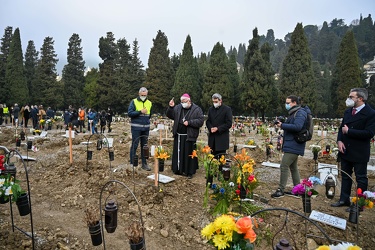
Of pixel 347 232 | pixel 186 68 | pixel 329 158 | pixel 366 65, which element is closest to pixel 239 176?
pixel 347 232

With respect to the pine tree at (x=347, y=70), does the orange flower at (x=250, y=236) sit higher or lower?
lower

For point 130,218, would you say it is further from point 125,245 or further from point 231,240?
point 231,240

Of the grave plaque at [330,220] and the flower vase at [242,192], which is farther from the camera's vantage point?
the flower vase at [242,192]

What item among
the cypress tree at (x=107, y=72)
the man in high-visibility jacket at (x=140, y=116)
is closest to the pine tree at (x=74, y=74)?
the cypress tree at (x=107, y=72)

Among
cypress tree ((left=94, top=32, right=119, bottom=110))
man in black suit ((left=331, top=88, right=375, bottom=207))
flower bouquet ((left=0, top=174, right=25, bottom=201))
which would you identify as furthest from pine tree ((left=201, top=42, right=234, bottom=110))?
flower bouquet ((left=0, top=174, right=25, bottom=201))

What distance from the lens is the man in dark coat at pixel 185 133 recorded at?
5.61 meters

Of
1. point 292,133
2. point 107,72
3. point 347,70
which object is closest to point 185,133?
point 292,133

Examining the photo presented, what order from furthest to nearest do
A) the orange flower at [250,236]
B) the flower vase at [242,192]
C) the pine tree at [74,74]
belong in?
the pine tree at [74,74], the flower vase at [242,192], the orange flower at [250,236]

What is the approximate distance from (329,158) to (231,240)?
8134 mm

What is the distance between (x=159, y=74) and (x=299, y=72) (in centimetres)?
1685

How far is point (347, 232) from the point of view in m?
3.49

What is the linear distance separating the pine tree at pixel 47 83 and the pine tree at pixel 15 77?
1.87 m

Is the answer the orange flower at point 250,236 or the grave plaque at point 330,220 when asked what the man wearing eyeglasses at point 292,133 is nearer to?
the grave plaque at point 330,220

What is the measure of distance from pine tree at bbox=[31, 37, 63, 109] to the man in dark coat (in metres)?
32.9
